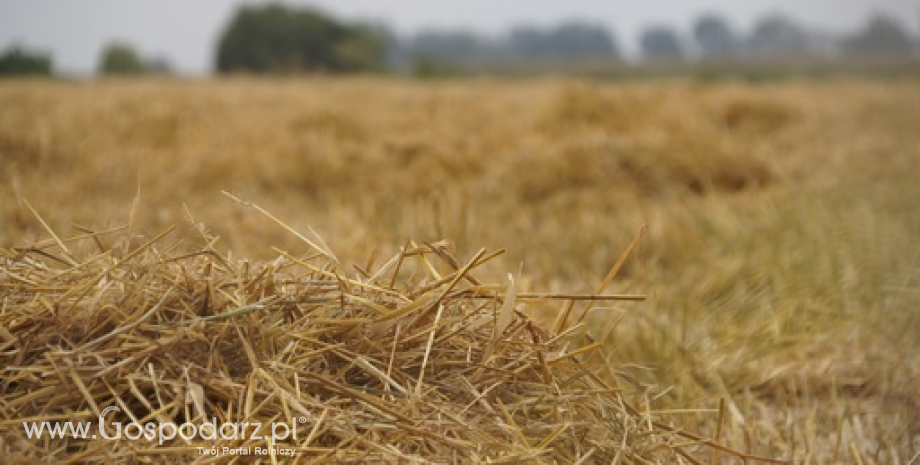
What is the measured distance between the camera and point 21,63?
11055 mm

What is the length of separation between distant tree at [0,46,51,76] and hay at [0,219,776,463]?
9.66 m

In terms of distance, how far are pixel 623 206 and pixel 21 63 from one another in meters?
9.19

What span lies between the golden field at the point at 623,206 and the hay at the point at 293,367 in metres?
0.08

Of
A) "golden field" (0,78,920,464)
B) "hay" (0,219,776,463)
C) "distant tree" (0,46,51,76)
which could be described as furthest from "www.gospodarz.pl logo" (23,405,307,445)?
"distant tree" (0,46,51,76)

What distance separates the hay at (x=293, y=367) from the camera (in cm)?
103

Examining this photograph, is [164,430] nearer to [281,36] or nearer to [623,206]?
[623,206]

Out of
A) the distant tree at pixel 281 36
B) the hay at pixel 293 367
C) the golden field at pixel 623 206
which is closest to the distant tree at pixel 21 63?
the golden field at pixel 623 206

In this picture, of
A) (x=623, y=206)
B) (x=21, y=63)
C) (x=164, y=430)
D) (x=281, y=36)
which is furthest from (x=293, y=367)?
(x=281, y=36)

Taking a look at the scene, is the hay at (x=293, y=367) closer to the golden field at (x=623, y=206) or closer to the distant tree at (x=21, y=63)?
the golden field at (x=623, y=206)

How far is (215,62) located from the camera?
2723 cm

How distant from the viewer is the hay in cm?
103

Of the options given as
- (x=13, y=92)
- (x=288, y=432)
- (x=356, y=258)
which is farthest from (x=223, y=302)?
(x=13, y=92)

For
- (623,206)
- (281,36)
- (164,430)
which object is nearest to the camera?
(164,430)

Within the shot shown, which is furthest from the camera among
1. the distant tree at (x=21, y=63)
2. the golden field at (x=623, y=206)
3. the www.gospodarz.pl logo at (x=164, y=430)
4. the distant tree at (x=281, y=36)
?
the distant tree at (x=281, y=36)
